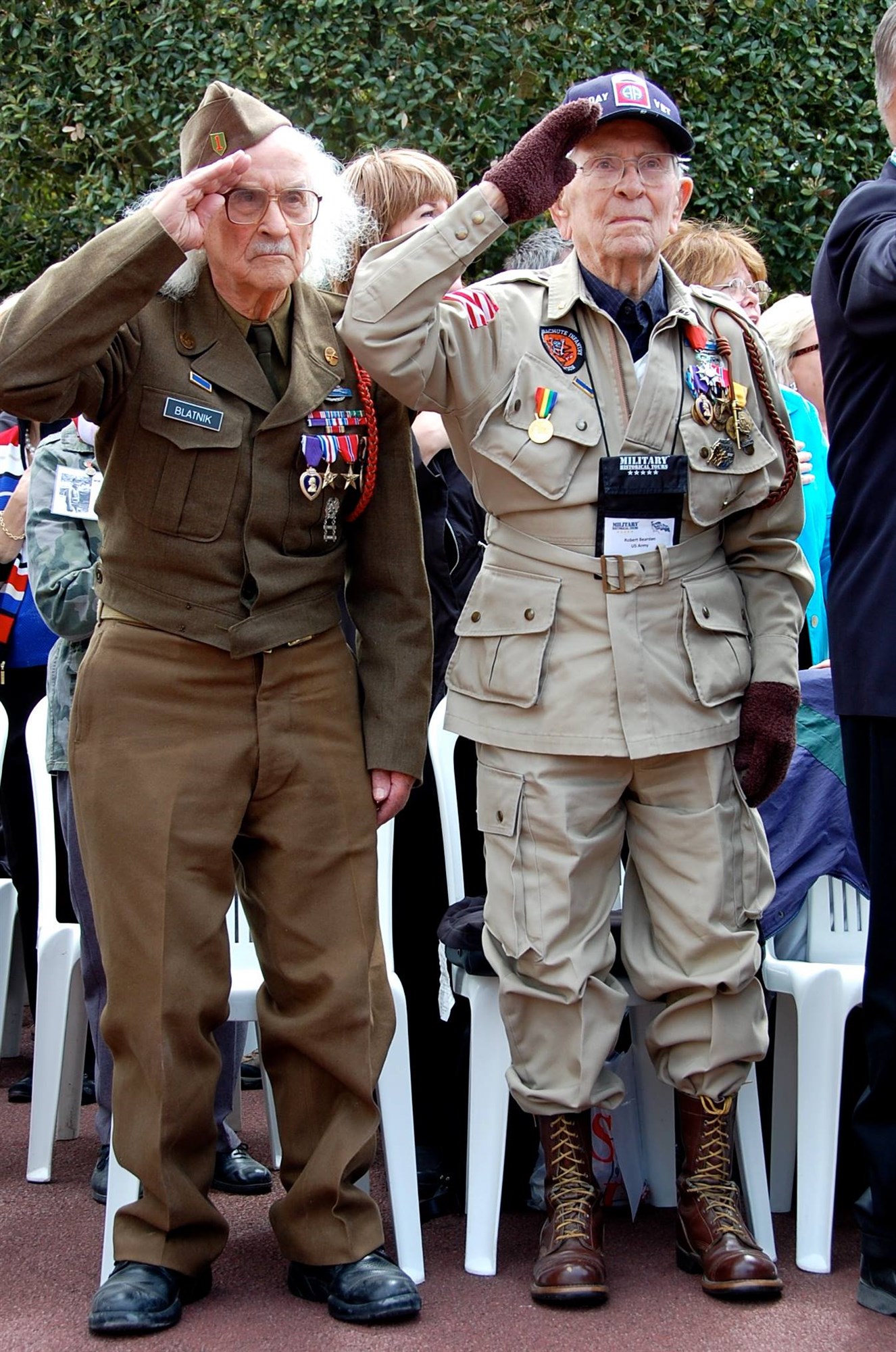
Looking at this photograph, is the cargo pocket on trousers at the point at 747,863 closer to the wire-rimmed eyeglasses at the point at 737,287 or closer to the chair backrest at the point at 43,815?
the chair backrest at the point at 43,815

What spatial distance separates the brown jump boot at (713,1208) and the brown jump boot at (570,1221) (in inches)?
6.8

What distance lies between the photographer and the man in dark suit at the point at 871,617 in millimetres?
2875

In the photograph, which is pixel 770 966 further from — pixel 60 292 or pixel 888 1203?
pixel 60 292

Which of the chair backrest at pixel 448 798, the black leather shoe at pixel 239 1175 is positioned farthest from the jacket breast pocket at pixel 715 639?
the black leather shoe at pixel 239 1175

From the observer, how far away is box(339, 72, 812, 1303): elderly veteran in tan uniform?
3002mm

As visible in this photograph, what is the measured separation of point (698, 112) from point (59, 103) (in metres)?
3.09

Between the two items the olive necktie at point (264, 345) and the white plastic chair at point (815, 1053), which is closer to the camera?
the olive necktie at point (264, 345)

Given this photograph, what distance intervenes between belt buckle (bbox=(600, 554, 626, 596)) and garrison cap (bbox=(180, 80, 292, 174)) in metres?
0.95

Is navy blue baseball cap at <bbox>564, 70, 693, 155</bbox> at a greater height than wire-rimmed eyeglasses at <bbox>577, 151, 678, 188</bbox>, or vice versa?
navy blue baseball cap at <bbox>564, 70, 693, 155</bbox>

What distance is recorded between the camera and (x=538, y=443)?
9.89 ft

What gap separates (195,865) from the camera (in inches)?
113

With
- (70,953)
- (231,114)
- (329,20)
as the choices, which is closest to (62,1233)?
(70,953)

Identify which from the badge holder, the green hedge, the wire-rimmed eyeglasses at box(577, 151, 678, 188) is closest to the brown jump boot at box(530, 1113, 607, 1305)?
the badge holder

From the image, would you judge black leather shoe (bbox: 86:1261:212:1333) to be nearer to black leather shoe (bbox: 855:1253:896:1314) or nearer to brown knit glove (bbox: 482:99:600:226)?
black leather shoe (bbox: 855:1253:896:1314)
